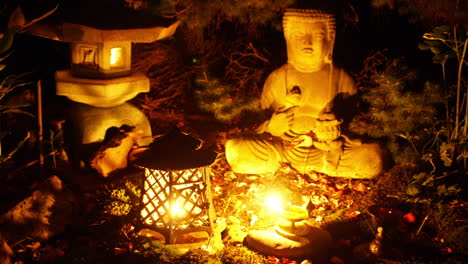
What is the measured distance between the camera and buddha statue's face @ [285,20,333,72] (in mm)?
5320

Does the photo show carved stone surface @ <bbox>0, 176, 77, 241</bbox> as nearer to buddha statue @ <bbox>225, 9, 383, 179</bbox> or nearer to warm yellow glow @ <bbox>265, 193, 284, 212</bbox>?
warm yellow glow @ <bbox>265, 193, 284, 212</bbox>

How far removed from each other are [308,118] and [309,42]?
917mm

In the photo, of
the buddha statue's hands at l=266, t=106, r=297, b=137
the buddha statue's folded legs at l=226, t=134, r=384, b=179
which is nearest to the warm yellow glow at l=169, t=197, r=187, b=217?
the buddha statue's folded legs at l=226, t=134, r=384, b=179

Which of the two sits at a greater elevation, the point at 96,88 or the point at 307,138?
the point at 96,88

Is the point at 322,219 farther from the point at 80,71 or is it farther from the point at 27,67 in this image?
the point at 27,67

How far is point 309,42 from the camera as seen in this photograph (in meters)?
5.38

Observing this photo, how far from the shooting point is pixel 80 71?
5457mm

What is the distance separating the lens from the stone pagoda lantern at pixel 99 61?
15.7 feet

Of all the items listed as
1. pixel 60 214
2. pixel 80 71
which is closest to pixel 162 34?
pixel 80 71

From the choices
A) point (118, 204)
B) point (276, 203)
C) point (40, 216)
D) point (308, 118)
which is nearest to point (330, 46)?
point (308, 118)

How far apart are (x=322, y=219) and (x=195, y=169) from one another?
1379mm

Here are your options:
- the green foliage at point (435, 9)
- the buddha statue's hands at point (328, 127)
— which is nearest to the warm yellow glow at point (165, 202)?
the buddha statue's hands at point (328, 127)

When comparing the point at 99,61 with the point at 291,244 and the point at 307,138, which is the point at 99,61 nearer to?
the point at 307,138

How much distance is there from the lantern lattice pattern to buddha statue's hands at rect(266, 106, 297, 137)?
5.16 feet
